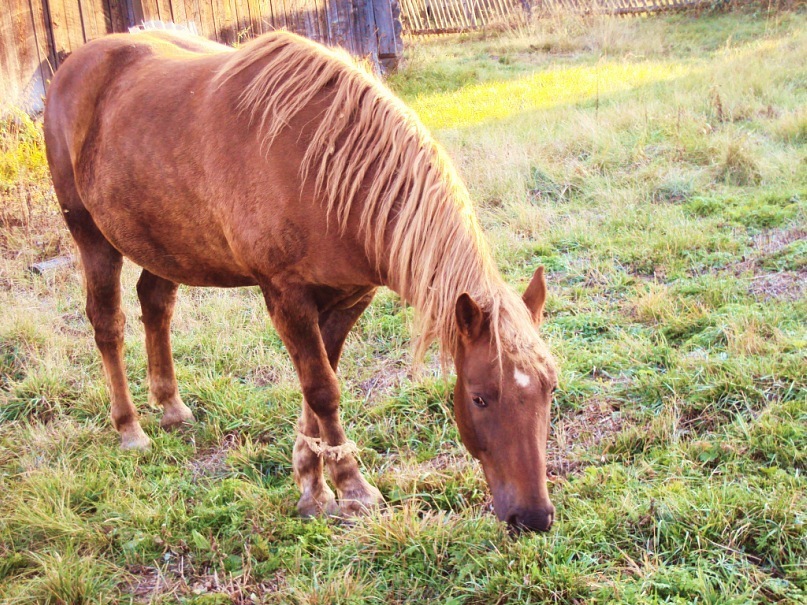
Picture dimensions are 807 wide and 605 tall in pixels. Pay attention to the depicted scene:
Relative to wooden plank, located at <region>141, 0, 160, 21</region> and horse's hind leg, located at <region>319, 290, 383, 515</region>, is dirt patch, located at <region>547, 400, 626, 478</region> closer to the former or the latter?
horse's hind leg, located at <region>319, 290, 383, 515</region>

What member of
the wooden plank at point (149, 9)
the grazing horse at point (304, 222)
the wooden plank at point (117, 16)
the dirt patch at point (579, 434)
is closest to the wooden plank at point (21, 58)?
the wooden plank at point (117, 16)

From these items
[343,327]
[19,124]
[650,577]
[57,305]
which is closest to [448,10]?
[19,124]

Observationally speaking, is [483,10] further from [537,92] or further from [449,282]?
[449,282]

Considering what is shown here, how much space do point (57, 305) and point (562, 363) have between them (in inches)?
143

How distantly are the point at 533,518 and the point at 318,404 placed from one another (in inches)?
43.6

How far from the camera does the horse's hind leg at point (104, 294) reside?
4.02 metres

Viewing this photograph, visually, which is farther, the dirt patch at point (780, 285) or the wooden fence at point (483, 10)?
the wooden fence at point (483, 10)

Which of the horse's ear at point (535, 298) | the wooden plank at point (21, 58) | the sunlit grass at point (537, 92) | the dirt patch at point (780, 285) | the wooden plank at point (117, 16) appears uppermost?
the wooden plank at point (117, 16)

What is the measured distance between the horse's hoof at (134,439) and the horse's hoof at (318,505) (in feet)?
3.58

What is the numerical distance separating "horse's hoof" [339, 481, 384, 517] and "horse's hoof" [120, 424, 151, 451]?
1.28 m

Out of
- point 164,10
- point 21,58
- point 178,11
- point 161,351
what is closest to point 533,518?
point 161,351

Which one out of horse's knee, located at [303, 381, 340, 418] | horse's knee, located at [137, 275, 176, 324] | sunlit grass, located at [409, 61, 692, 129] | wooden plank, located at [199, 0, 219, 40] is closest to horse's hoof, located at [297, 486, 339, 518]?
horse's knee, located at [303, 381, 340, 418]

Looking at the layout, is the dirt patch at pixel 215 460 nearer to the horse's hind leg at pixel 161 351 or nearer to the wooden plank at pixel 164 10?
the horse's hind leg at pixel 161 351

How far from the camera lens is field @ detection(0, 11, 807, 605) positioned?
269 centimetres
